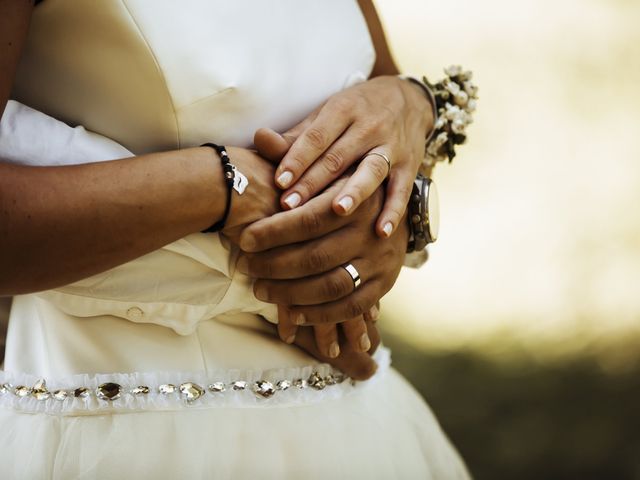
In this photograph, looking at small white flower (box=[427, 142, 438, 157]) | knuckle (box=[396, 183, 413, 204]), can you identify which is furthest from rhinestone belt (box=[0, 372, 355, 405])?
small white flower (box=[427, 142, 438, 157])

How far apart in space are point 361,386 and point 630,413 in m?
3.50

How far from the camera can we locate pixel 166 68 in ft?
3.08

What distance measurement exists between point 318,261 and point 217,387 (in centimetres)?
23

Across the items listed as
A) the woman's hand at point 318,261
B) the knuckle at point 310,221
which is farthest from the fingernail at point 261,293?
the knuckle at point 310,221

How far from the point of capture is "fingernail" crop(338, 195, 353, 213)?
996 millimetres

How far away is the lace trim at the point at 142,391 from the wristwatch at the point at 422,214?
1.01ft

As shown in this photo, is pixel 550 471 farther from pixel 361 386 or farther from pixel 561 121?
pixel 361 386

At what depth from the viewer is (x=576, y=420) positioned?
4152 millimetres

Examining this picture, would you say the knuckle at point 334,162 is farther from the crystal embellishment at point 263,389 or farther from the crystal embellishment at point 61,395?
the crystal embellishment at point 61,395

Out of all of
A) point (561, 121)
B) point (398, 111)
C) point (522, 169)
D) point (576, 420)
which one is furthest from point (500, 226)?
point (398, 111)

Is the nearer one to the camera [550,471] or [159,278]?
[159,278]

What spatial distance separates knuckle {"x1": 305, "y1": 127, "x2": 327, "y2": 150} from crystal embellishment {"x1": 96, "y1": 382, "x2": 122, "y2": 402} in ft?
1.38

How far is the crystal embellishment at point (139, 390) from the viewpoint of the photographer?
39.0 inches

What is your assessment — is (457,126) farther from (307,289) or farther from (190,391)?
(190,391)
